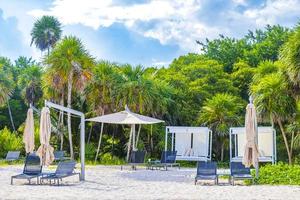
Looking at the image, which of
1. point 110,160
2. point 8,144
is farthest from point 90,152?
point 8,144

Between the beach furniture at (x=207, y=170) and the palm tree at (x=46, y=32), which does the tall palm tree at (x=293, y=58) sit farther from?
the palm tree at (x=46, y=32)

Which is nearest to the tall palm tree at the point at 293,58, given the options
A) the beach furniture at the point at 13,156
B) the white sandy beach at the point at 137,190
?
the white sandy beach at the point at 137,190

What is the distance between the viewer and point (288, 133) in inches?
1078

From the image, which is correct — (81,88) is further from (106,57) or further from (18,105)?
(18,105)

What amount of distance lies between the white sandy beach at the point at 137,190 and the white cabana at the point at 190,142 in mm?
8319

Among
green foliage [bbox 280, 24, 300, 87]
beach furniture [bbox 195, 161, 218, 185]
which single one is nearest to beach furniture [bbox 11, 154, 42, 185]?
beach furniture [bbox 195, 161, 218, 185]

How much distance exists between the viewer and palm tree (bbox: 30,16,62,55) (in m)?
59.5

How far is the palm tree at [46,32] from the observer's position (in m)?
59.5

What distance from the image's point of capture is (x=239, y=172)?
50.8 feet

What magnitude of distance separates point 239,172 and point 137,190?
3611 mm

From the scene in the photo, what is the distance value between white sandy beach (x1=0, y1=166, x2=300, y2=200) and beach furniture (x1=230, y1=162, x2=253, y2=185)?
49 cm

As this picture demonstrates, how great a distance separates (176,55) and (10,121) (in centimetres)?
1460

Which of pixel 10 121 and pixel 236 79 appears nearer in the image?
pixel 236 79

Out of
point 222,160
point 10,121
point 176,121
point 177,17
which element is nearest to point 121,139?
point 176,121
